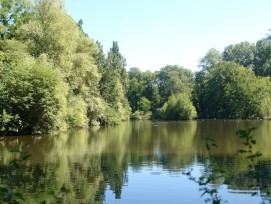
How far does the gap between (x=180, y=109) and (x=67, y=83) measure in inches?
1859

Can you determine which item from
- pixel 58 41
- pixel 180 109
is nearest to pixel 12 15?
pixel 58 41

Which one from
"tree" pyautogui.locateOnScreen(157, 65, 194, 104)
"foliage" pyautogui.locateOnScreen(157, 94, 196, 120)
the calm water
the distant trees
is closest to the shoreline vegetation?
"foliage" pyautogui.locateOnScreen(157, 94, 196, 120)

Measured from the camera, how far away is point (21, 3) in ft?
157

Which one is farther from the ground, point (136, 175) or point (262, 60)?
point (262, 60)

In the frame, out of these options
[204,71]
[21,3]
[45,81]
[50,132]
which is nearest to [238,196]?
[45,81]

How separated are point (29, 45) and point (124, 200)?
34.3m

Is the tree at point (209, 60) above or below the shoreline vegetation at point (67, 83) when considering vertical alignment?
above

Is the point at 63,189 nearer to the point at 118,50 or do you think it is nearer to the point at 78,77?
the point at 78,77

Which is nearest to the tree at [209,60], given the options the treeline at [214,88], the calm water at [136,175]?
the treeline at [214,88]

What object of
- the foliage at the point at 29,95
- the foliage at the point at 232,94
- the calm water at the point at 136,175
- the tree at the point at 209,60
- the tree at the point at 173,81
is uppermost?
the tree at the point at 209,60

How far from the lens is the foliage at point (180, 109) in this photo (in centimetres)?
8481

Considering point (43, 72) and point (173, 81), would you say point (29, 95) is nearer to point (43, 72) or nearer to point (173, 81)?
point (43, 72)

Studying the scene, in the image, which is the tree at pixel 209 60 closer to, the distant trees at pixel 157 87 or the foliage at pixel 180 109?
the distant trees at pixel 157 87

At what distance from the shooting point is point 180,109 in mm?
85688
